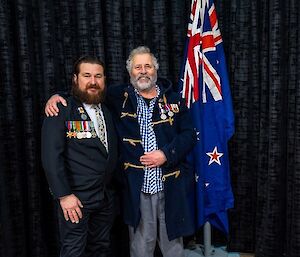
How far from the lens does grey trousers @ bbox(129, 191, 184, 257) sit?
213 cm

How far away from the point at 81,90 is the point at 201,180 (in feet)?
3.23

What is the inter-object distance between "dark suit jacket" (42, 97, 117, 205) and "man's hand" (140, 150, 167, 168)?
0.18 meters

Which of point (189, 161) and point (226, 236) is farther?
A: point (226, 236)

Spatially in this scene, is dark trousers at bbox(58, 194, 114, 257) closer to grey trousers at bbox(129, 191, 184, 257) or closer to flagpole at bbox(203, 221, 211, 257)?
grey trousers at bbox(129, 191, 184, 257)

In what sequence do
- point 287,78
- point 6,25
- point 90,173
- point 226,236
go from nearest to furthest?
point 90,173 < point 6,25 < point 287,78 < point 226,236

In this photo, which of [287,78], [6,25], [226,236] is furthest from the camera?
[226,236]

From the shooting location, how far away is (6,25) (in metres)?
2.26

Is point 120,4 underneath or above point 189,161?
above

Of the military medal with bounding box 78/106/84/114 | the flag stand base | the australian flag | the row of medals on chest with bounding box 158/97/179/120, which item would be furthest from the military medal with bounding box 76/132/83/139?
the flag stand base

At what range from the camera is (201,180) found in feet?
7.99

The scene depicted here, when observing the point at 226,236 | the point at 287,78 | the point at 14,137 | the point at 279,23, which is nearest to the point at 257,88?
the point at 287,78

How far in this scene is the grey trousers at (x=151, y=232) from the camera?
2.13 metres

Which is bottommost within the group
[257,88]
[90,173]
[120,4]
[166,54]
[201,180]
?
[201,180]

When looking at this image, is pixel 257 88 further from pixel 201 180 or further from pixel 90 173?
pixel 90 173
